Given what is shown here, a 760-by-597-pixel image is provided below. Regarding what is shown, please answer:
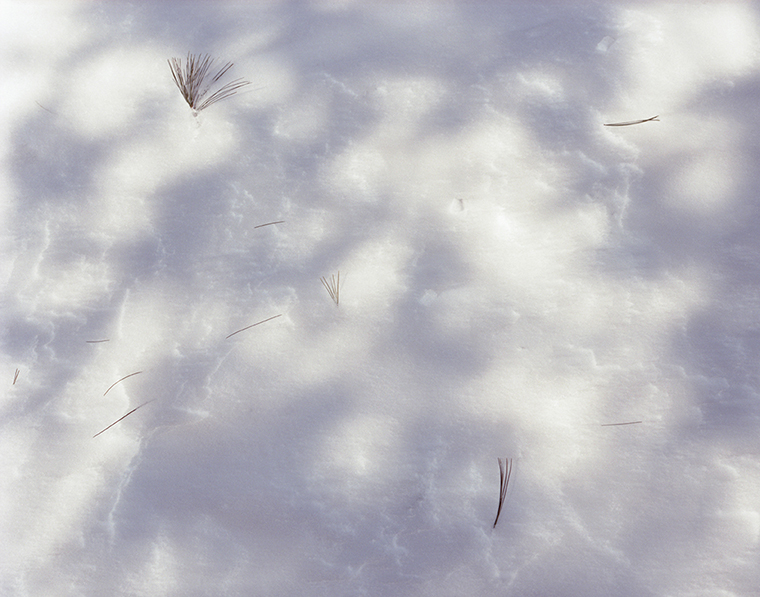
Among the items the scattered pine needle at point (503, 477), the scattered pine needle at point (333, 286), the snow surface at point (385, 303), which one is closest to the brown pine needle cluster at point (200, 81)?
the snow surface at point (385, 303)

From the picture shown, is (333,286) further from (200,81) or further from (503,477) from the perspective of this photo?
(200,81)

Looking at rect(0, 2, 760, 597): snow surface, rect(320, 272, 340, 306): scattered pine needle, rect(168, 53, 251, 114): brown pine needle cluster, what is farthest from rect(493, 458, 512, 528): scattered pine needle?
rect(168, 53, 251, 114): brown pine needle cluster

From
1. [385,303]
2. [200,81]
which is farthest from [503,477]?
[200,81]

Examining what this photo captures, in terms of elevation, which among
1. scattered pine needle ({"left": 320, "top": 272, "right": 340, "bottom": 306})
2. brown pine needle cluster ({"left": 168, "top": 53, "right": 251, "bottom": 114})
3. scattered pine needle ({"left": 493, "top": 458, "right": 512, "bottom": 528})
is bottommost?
scattered pine needle ({"left": 493, "top": 458, "right": 512, "bottom": 528})

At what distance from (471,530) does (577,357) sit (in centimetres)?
40

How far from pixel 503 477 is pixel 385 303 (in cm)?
43

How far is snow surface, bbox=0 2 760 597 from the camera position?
3.76 feet

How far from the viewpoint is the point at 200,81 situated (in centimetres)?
161

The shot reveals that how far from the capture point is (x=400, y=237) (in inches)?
55.4

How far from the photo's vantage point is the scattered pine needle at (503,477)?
45.5 inches

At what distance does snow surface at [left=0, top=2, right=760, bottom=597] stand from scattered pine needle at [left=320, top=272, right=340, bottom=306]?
0.02 meters

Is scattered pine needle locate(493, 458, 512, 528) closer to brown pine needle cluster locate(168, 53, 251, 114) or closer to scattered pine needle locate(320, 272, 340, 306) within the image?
scattered pine needle locate(320, 272, 340, 306)

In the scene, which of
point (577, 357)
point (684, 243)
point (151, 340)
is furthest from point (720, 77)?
point (151, 340)

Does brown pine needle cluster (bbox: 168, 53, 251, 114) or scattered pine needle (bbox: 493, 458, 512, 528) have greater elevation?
brown pine needle cluster (bbox: 168, 53, 251, 114)
